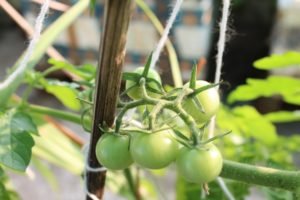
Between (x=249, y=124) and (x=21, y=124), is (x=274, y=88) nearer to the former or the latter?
(x=249, y=124)

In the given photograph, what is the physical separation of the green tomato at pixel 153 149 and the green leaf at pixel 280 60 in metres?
0.14

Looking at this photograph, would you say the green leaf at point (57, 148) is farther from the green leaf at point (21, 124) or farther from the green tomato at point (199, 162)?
the green tomato at point (199, 162)

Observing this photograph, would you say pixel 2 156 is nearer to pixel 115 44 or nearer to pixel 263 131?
pixel 115 44

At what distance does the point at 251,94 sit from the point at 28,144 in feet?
0.66

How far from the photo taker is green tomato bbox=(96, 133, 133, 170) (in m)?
0.27

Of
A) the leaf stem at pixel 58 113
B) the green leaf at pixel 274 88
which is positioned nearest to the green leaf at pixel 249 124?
the green leaf at pixel 274 88

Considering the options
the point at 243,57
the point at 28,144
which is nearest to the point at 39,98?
the point at 243,57

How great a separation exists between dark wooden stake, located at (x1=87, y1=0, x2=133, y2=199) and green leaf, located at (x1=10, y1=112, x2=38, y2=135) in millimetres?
51

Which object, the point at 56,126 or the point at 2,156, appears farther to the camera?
the point at 56,126

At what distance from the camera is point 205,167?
0.82 ft

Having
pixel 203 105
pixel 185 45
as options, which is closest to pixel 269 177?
pixel 203 105

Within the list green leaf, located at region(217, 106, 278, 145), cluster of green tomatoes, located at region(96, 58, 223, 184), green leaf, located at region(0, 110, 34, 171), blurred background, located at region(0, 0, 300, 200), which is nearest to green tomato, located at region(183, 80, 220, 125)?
cluster of green tomatoes, located at region(96, 58, 223, 184)

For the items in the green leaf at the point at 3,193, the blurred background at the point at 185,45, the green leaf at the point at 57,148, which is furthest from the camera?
the blurred background at the point at 185,45

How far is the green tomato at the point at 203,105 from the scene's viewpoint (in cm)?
26
